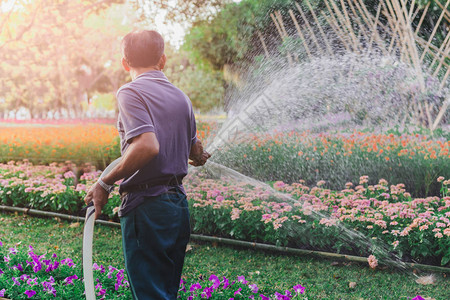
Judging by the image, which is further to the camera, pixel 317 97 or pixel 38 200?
pixel 317 97

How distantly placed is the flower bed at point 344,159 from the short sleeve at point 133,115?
389cm

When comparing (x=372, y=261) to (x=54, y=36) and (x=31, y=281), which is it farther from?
(x=54, y=36)

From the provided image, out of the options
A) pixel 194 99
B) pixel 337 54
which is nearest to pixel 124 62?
pixel 337 54

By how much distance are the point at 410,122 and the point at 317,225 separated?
4.45 m

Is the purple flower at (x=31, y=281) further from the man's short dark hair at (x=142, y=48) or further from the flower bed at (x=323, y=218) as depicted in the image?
the flower bed at (x=323, y=218)

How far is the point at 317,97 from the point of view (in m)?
8.47

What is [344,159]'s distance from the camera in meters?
6.50

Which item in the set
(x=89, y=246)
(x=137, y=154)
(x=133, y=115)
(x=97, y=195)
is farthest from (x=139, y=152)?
(x=89, y=246)

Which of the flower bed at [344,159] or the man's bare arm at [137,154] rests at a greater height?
the man's bare arm at [137,154]

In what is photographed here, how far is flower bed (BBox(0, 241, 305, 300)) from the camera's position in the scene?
2.93 metres

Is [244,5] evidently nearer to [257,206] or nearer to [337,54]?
[337,54]

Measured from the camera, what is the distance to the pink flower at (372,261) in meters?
3.86

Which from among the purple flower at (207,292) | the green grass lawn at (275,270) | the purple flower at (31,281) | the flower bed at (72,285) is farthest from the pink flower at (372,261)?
the purple flower at (31,281)

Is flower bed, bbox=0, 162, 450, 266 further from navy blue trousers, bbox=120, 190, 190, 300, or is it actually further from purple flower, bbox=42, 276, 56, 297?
navy blue trousers, bbox=120, 190, 190, 300
